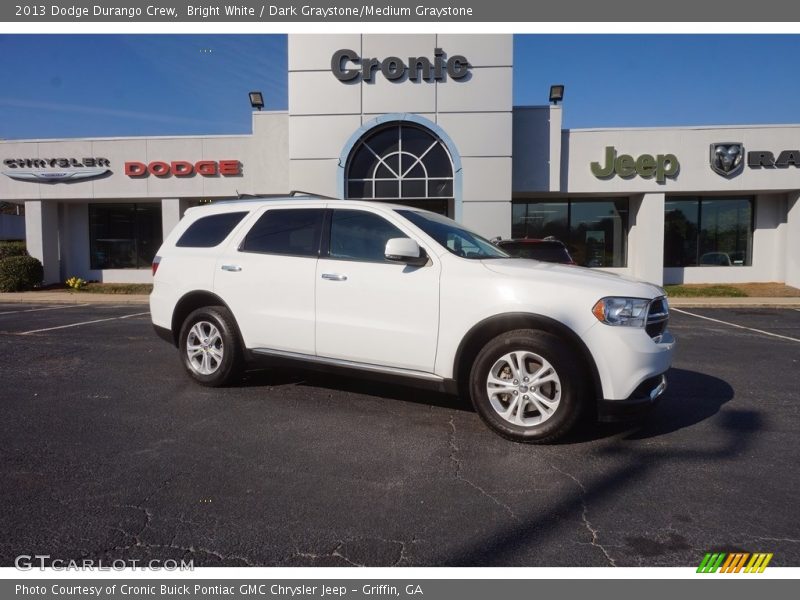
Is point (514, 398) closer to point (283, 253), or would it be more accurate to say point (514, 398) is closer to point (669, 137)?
point (283, 253)

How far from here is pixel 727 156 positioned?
727 inches

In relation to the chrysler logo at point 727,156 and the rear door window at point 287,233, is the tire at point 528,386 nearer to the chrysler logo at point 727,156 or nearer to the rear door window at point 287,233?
the rear door window at point 287,233

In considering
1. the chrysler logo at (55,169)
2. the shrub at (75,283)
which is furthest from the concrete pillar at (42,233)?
the shrub at (75,283)

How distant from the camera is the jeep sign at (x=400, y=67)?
1725cm

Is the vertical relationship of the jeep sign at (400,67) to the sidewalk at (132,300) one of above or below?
above

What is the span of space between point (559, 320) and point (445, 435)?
50.9 inches

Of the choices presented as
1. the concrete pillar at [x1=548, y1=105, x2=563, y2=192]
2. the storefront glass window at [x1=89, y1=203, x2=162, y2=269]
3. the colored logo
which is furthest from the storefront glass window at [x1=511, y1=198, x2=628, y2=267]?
the colored logo

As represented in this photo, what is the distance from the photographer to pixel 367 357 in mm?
4969

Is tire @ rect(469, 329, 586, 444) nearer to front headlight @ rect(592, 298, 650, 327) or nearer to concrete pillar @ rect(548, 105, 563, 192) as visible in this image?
front headlight @ rect(592, 298, 650, 327)

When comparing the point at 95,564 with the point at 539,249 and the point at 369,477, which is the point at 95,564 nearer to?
the point at 369,477

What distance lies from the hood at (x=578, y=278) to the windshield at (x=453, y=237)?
0.38 m

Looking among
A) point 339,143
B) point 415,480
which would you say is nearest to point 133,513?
point 415,480

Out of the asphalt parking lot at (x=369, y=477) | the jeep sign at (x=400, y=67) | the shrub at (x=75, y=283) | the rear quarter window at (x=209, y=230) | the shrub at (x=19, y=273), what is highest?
the jeep sign at (x=400, y=67)

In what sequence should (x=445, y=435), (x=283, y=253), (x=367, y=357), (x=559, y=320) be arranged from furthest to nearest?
(x=283, y=253) → (x=367, y=357) → (x=445, y=435) → (x=559, y=320)
